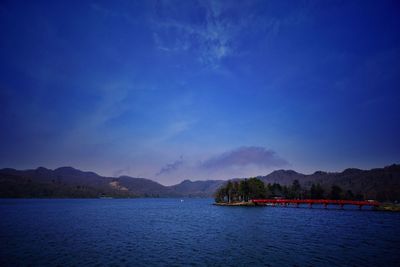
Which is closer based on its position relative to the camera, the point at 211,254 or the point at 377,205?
the point at 211,254

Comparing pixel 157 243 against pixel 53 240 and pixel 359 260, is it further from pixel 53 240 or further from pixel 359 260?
pixel 359 260

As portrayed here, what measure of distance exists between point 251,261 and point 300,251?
40.9 feet

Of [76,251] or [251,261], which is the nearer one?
[251,261]

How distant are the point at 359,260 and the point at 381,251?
10.8 meters

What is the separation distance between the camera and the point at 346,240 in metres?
60.9

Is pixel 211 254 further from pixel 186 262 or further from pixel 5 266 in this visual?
pixel 5 266

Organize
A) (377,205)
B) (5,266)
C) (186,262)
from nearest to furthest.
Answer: (5,266), (186,262), (377,205)

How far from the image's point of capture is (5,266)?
124 ft

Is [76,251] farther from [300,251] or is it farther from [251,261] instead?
[300,251]

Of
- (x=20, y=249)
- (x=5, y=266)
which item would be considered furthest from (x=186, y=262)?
(x=20, y=249)

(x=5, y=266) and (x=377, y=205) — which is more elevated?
(x=377, y=205)

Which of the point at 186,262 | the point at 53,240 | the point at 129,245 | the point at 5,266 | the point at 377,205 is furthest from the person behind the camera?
the point at 377,205

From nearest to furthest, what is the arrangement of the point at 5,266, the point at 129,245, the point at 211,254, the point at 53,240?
the point at 5,266, the point at 211,254, the point at 129,245, the point at 53,240

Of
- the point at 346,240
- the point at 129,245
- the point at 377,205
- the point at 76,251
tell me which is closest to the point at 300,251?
the point at 346,240
